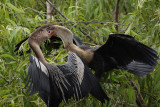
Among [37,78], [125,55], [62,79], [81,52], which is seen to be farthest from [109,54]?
[37,78]

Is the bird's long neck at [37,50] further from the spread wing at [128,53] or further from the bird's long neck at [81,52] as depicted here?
the spread wing at [128,53]

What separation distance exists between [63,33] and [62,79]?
2.32 feet

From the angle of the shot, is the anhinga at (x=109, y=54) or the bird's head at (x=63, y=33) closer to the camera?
the anhinga at (x=109, y=54)

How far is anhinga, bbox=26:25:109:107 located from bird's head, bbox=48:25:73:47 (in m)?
0.26

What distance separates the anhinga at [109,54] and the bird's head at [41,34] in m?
0.05

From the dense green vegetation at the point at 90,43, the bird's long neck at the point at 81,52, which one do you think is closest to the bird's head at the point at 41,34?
the dense green vegetation at the point at 90,43

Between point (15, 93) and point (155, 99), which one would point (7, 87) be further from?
point (155, 99)

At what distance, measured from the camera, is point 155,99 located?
12.5ft

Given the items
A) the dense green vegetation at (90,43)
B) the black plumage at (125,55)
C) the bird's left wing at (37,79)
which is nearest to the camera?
the bird's left wing at (37,79)

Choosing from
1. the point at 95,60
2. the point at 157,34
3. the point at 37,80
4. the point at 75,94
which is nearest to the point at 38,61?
the point at 37,80

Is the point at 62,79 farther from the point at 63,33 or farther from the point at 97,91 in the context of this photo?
the point at 63,33

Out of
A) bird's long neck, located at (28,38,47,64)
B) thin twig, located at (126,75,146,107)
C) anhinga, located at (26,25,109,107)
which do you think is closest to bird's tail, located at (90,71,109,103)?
anhinga, located at (26,25,109,107)

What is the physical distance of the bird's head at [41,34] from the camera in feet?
11.7

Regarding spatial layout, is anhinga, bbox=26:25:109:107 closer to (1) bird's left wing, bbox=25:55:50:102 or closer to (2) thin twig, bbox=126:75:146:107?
(1) bird's left wing, bbox=25:55:50:102
